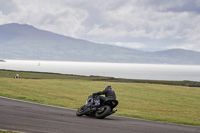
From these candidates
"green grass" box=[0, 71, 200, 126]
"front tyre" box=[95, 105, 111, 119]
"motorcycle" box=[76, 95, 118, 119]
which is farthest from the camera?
"green grass" box=[0, 71, 200, 126]

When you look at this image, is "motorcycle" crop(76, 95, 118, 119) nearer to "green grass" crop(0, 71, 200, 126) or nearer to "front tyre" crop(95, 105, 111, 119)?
"front tyre" crop(95, 105, 111, 119)

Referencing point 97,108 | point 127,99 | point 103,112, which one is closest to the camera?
point 103,112

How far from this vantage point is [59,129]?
1123 cm

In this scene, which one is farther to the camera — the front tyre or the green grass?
the green grass

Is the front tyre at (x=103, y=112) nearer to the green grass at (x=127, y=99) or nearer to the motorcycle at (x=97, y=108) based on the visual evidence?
the motorcycle at (x=97, y=108)

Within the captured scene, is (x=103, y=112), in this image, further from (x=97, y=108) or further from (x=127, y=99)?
(x=127, y=99)

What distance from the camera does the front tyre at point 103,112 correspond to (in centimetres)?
1489

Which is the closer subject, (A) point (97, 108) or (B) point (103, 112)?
(B) point (103, 112)

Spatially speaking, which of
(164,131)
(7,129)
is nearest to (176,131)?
(164,131)

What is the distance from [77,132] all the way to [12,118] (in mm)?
3460

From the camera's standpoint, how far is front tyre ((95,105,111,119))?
14891 millimetres

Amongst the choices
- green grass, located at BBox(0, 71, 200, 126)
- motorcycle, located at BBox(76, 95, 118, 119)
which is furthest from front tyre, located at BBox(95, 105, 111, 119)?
green grass, located at BBox(0, 71, 200, 126)

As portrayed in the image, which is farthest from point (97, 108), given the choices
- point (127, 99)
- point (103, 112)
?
point (127, 99)

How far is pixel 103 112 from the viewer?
15.0m
